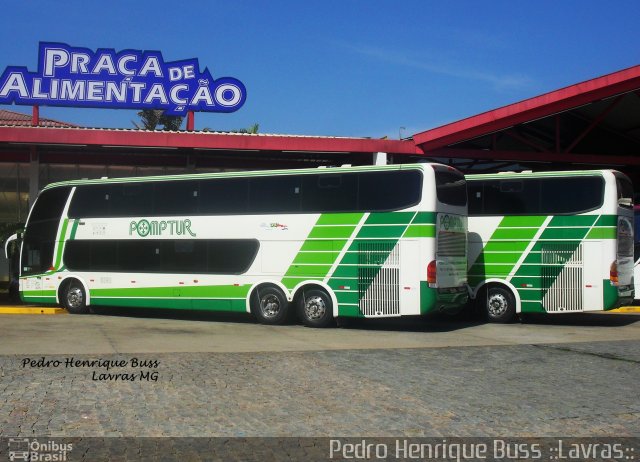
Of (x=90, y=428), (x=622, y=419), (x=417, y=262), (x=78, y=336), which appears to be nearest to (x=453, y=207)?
(x=417, y=262)

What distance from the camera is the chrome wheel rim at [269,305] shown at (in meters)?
16.6

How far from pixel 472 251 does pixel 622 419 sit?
10.3 meters

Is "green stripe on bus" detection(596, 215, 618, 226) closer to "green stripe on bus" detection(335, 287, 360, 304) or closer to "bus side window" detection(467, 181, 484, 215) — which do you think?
"bus side window" detection(467, 181, 484, 215)

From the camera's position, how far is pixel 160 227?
17.8 meters

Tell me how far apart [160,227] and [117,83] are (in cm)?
756

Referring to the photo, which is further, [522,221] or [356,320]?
[356,320]

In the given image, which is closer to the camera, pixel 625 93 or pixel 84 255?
pixel 84 255

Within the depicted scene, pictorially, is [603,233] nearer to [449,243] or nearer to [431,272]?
[449,243]

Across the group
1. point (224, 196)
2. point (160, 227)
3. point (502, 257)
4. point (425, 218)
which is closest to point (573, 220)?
point (502, 257)

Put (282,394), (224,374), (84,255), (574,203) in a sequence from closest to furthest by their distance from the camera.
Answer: (282,394), (224,374), (574,203), (84,255)

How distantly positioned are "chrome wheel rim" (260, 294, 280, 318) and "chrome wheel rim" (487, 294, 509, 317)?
4.87 metres

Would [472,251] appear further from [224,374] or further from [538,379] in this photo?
[224,374]

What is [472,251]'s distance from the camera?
1738 centimetres

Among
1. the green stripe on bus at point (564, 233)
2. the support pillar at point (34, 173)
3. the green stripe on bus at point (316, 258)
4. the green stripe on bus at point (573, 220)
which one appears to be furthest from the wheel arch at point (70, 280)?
the green stripe on bus at point (573, 220)
